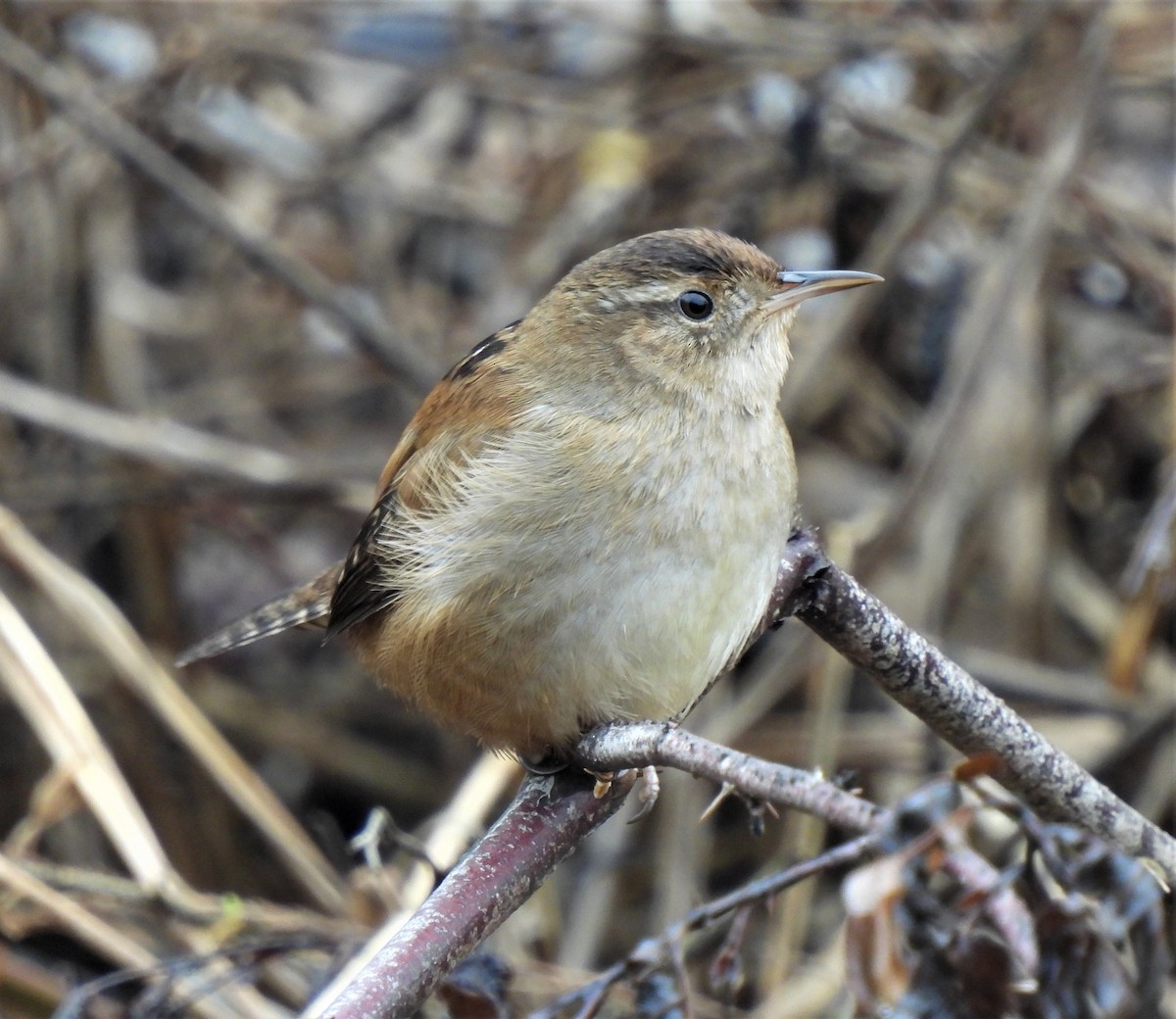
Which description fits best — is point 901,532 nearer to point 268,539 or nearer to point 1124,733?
point 1124,733

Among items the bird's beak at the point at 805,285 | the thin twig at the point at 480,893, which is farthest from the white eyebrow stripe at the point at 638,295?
the thin twig at the point at 480,893

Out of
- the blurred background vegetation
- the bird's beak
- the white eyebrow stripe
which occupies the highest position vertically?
the white eyebrow stripe

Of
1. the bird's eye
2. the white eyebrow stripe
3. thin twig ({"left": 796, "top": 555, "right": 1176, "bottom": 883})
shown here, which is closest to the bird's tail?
the white eyebrow stripe

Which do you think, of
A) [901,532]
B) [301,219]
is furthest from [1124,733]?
[301,219]

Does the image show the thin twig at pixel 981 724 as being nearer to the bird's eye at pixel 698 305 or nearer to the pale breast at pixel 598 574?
the pale breast at pixel 598 574

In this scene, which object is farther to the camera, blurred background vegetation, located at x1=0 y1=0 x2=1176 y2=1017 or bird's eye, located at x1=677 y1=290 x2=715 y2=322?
blurred background vegetation, located at x1=0 y1=0 x2=1176 y2=1017

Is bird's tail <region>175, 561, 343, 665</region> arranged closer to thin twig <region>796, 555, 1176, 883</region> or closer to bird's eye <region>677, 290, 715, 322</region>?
bird's eye <region>677, 290, 715, 322</region>

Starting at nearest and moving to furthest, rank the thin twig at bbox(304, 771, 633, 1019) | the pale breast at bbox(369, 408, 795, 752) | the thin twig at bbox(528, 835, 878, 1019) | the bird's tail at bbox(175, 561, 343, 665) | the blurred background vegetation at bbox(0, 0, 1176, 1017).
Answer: the thin twig at bbox(304, 771, 633, 1019)
the thin twig at bbox(528, 835, 878, 1019)
the pale breast at bbox(369, 408, 795, 752)
the bird's tail at bbox(175, 561, 343, 665)
the blurred background vegetation at bbox(0, 0, 1176, 1017)

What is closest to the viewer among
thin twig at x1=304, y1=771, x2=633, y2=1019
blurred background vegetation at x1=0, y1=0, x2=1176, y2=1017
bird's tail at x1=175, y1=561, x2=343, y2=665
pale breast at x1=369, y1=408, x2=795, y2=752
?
thin twig at x1=304, y1=771, x2=633, y2=1019
